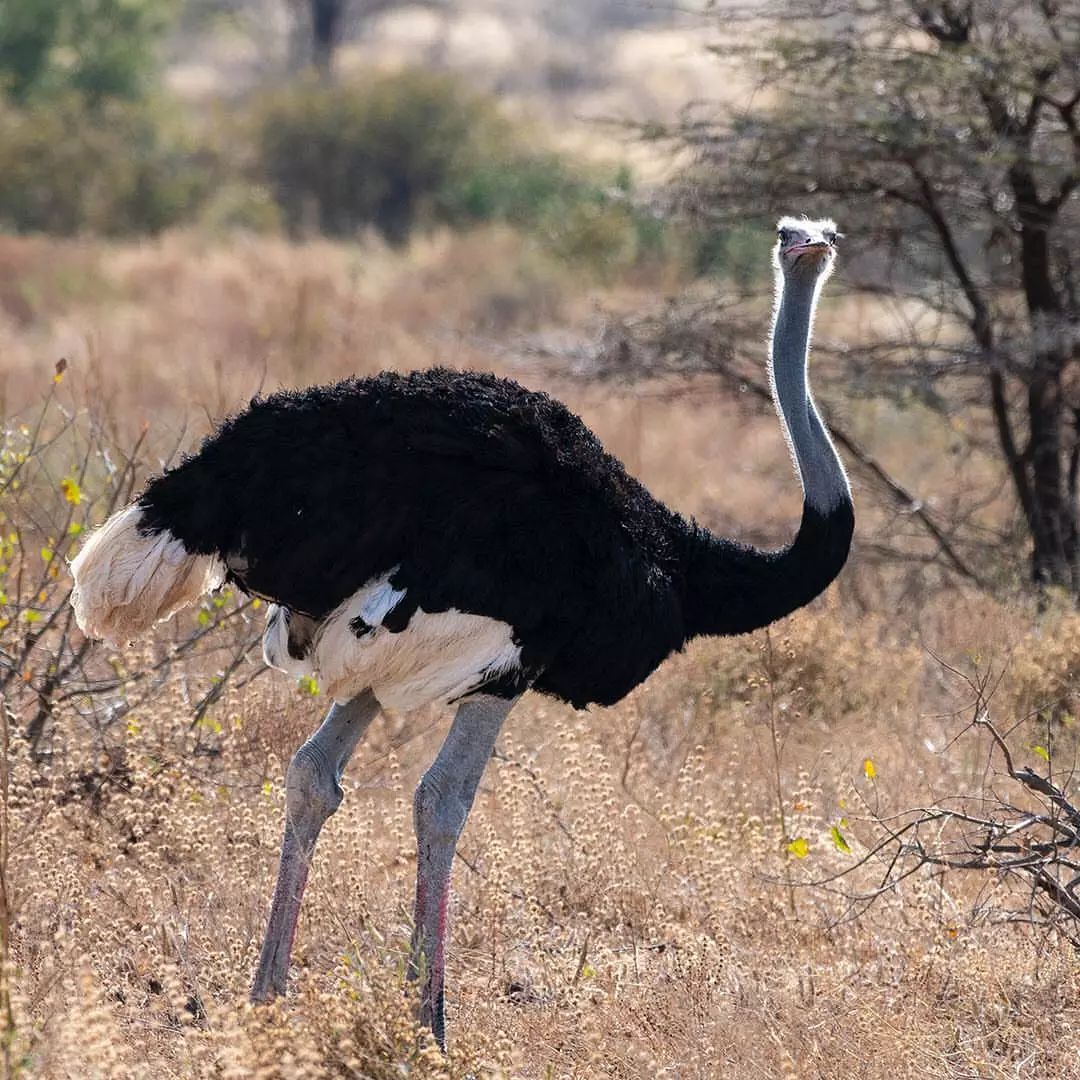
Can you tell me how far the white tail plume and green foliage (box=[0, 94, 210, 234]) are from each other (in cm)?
1532

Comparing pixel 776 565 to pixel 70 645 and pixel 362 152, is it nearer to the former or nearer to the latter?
pixel 70 645

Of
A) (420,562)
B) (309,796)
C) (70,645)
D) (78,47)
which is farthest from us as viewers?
(78,47)

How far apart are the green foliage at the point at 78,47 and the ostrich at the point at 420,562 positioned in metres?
20.8

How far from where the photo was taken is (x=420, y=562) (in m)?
3.83

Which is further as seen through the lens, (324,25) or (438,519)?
(324,25)

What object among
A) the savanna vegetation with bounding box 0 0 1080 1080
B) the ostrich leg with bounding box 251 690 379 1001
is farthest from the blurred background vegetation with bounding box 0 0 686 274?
the ostrich leg with bounding box 251 690 379 1001

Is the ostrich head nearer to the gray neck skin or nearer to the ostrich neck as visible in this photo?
the gray neck skin

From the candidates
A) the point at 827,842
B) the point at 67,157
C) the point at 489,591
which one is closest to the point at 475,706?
the point at 489,591

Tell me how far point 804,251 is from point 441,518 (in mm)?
1187

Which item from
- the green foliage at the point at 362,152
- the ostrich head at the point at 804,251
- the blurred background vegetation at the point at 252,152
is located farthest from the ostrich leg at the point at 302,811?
the green foliage at the point at 362,152

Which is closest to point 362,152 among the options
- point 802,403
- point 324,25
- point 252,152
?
point 252,152

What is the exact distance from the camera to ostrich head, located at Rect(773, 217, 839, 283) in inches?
177

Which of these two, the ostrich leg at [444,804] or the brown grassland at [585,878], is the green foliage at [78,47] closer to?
the brown grassland at [585,878]

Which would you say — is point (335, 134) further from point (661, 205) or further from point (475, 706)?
point (475, 706)
